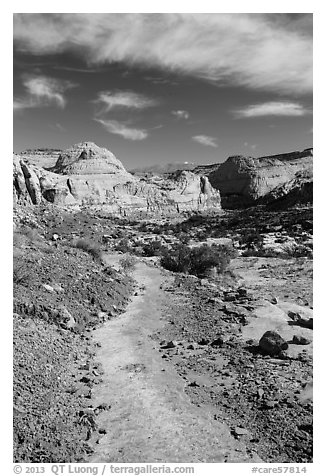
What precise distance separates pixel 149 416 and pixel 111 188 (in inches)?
1799

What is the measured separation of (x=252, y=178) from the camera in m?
85.1

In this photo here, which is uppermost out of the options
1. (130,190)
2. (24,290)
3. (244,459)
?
(130,190)

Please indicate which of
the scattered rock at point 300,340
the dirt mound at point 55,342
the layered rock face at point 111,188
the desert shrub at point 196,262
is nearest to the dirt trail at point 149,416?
the dirt mound at point 55,342

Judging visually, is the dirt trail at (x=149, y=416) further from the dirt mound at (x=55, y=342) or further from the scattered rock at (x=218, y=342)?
the scattered rock at (x=218, y=342)

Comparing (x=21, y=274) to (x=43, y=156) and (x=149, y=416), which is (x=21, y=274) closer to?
(x=149, y=416)

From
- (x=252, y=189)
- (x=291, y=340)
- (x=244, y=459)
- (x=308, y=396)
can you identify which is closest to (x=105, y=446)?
(x=244, y=459)

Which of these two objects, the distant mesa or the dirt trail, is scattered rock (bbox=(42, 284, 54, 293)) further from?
the distant mesa

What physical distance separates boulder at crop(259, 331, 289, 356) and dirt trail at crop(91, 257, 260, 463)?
5.58ft

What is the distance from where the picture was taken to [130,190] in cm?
5031

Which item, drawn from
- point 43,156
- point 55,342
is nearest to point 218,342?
point 55,342

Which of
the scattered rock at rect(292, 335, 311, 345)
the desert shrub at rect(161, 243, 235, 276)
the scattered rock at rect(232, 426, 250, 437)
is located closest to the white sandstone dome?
the desert shrub at rect(161, 243, 235, 276)

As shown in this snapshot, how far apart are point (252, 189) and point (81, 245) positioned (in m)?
74.2

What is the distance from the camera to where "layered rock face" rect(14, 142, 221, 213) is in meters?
40.5

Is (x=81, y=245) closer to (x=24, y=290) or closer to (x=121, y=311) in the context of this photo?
(x=121, y=311)
